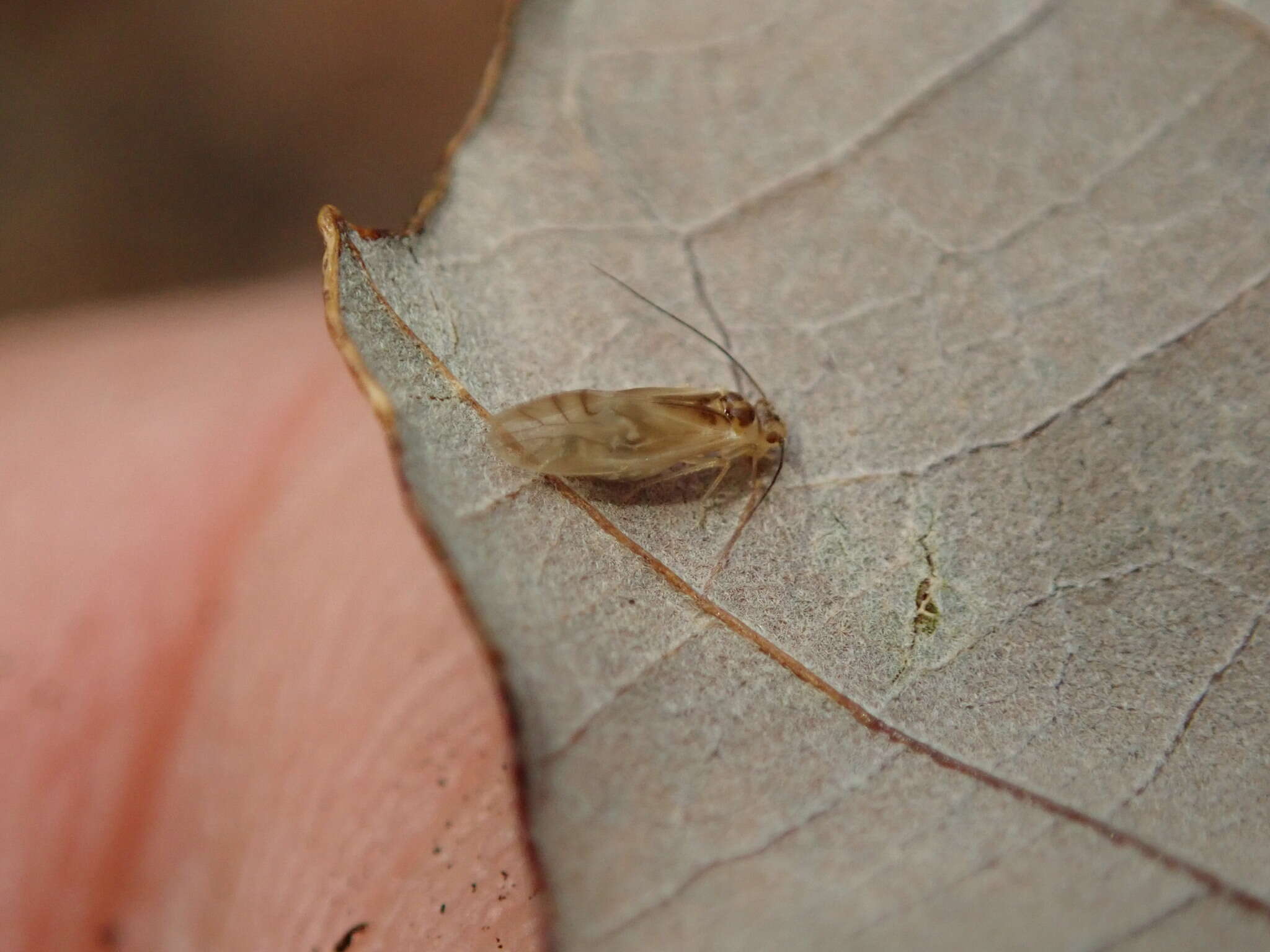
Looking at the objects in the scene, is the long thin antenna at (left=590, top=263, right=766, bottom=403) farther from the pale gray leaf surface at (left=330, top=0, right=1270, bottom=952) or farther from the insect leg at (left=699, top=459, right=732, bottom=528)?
the insect leg at (left=699, top=459, right=732, bottom=528)

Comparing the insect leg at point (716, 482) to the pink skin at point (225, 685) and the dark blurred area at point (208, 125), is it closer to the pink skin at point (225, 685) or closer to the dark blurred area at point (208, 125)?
the pink skin at point (225, 685)

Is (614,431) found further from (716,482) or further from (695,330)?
(695,330)

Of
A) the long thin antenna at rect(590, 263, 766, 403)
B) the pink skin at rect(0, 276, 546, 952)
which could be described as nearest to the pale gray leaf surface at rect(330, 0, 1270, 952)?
the long thin antenna at rect(590, 263, 766, 403)

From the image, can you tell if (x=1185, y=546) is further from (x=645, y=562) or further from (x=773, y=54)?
(x=773, y=54)

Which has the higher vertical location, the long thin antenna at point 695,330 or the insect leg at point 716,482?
the long thin antenna at point 695,330

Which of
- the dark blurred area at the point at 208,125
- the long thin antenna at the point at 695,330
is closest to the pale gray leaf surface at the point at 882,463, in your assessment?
the long thin antenna at the point at 695,330

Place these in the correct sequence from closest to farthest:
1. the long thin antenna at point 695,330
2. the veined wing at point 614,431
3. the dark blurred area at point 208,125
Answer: the veined wing at point 614,431
the long thin antenna at point 695,330
the dark blurred area at point 208,125
